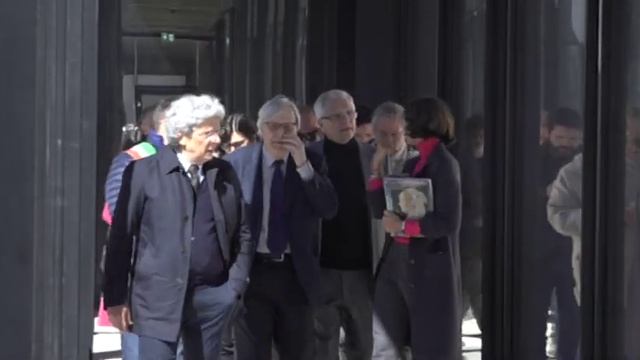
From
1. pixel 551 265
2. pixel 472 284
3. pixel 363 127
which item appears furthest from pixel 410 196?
pixel 363 127

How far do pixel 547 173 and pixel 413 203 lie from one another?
1.04 meters

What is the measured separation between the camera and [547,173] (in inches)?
248

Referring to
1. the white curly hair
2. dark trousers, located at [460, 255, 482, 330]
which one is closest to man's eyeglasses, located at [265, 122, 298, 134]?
the white curly hair

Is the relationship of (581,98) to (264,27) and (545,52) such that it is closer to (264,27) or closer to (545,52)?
(545,52)

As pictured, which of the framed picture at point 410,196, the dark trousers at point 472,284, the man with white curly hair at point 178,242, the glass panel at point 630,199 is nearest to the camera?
the man with white curly hair at point 178,242

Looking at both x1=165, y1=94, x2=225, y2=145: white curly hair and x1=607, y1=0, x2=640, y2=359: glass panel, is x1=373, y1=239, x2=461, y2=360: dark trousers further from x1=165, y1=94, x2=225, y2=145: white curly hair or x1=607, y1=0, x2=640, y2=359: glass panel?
x1=165, y1=94, x2=225, y2=145: white curly hair

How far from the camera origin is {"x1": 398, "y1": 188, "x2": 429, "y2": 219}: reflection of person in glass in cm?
567

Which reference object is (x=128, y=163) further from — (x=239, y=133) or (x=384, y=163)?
(x=239, y=133)

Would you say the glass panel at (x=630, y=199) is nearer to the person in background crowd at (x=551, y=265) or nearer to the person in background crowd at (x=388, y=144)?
→ the person in background crowd at (x=551, y=265)

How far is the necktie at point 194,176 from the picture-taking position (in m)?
4.93

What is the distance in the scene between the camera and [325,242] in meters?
6.20

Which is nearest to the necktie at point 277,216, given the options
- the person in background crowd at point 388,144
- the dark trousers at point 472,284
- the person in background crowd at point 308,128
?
the person in background crowd at point 388,144

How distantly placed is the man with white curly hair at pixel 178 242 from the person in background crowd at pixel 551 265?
204 centimetres

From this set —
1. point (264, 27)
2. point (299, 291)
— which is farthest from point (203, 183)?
point (264, 27)
